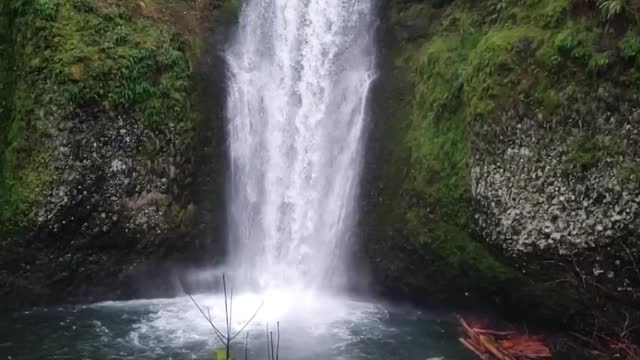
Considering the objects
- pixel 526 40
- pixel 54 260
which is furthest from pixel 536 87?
pixel 54 260

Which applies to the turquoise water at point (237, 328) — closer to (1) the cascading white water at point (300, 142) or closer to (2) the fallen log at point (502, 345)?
(2) the fallen log at point (502, 345)

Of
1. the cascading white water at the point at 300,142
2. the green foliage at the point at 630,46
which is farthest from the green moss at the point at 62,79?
the green foliage at the point at 630,46

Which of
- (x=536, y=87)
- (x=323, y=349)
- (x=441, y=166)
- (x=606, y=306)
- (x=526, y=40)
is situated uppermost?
(x=526, y=40)

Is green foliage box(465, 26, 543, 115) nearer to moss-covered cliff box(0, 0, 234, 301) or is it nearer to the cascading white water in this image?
the cascading white water

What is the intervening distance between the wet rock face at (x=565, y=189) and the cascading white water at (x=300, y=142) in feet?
9.64

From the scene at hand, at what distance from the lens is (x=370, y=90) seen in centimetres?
1169

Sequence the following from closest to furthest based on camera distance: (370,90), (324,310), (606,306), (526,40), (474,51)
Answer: (606,306), (526,40), (474,51), (324,310), (370,90)

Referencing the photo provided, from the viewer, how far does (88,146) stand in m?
10.3

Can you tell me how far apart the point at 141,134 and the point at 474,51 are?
18.1 ft

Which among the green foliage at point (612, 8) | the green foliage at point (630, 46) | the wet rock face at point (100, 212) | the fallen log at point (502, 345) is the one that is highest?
the green foliage at point (612, 8)

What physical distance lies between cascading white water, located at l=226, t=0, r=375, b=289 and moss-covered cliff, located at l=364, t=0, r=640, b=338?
2.25 ft

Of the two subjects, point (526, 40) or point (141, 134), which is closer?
point (526, 40)

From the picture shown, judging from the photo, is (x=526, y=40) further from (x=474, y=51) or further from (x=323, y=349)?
(x=323, y=349)

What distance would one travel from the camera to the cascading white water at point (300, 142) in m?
11.6
